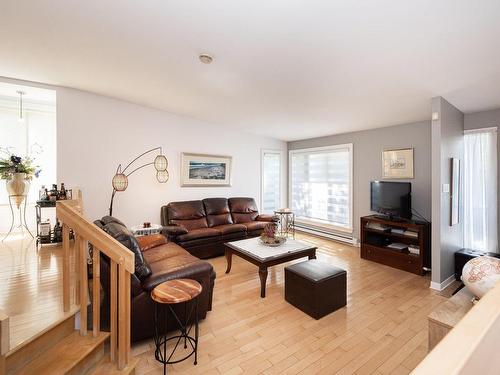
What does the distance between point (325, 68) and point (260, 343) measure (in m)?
2.78

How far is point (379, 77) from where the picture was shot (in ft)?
8.61

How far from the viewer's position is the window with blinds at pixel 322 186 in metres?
5.17

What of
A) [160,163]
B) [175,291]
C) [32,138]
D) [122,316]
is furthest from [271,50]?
[32,138]

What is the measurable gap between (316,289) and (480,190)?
3024 mm

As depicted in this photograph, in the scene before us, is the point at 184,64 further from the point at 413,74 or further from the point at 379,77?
the point at 413,74

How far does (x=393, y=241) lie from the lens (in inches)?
161

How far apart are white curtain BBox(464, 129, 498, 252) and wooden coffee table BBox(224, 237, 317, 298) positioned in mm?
2434

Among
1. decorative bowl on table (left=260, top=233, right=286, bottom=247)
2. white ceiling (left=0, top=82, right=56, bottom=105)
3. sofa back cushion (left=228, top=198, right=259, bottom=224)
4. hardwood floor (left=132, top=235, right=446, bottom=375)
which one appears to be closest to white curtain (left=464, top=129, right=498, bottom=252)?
hardwood floor (left=132, top=235, right=446, bottom=375)

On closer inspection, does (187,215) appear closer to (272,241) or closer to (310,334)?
(272,241)

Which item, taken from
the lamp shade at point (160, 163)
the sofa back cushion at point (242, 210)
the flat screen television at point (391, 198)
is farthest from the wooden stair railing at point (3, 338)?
the flat screen television at point (391, 198)

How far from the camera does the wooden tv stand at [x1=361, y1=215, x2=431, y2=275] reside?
11.4 ft

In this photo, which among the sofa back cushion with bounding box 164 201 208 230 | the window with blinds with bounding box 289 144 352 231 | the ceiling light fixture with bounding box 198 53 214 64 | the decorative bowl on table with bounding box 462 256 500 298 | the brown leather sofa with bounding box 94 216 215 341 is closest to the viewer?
the decorative bowl on table with bounding box 462 256 500 298

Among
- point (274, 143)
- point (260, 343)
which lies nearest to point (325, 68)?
point (260, 343)

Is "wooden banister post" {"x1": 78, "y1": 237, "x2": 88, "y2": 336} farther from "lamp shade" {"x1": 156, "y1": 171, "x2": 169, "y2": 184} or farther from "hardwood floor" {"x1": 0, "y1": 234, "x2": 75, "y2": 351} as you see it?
"lamp shade" {"x1": 156, "y1": 171, "x2": 169, "y2": 184}
